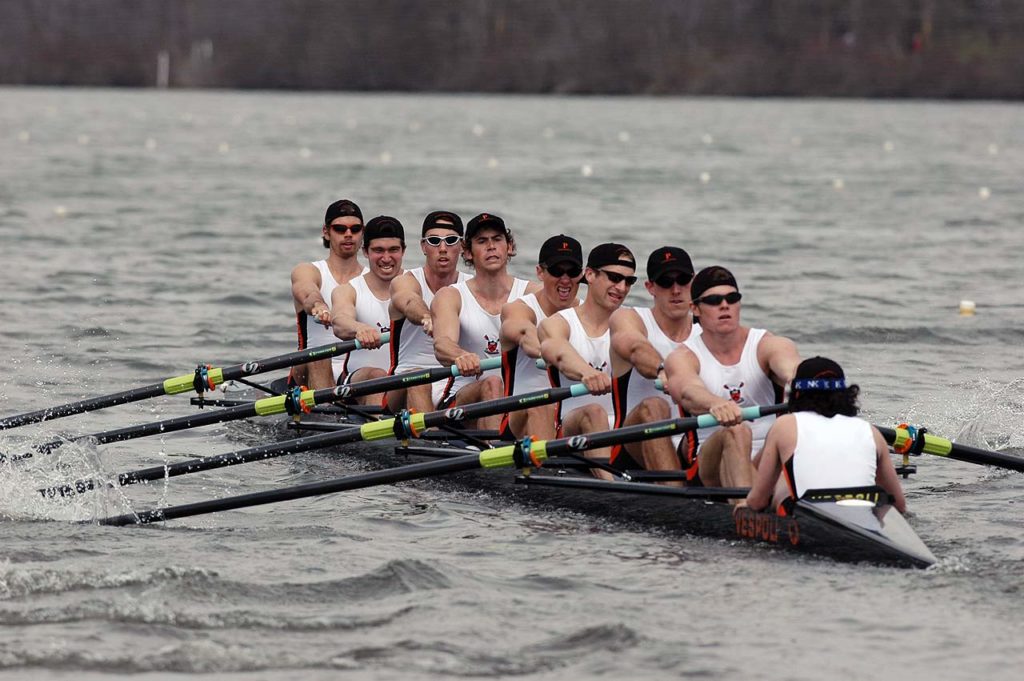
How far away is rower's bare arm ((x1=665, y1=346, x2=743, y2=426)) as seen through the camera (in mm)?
8477

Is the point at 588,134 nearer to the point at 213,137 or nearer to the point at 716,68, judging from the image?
the point at 213,137

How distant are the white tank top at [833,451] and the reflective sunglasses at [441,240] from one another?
4054mm

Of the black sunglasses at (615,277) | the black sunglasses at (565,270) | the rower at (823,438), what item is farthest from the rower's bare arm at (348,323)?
the rower at (823,438)

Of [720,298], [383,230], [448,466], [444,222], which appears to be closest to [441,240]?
[444,222]

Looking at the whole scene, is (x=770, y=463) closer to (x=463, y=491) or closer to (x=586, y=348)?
(x=586, y=348)

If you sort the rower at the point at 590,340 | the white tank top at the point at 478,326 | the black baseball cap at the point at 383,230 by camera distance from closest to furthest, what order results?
the rower at the point at 590,340 → the white tank top at the point at 478,326 → the black baseball cap at the point at 383,230

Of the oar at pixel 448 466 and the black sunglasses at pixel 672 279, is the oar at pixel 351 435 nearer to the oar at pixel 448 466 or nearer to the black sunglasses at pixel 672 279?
the oar at pixel 448 466

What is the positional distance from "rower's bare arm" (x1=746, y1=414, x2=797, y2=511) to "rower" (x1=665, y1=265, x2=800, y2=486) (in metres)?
0.35

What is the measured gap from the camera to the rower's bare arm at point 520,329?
10219 mm

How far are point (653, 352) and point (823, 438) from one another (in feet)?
5.16

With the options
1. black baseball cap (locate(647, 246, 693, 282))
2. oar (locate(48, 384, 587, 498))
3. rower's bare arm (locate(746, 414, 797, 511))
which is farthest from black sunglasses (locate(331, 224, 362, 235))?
rower's bare arm (locate(746, 414, 797, 511))

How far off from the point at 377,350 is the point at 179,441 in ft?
5.15

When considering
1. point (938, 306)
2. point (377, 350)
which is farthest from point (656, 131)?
point (377, 350)

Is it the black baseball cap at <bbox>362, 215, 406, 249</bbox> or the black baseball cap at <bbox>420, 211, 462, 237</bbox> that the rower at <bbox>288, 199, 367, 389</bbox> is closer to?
the black baseball cap at <bbox>362, 215, 406, 249</bbox>
